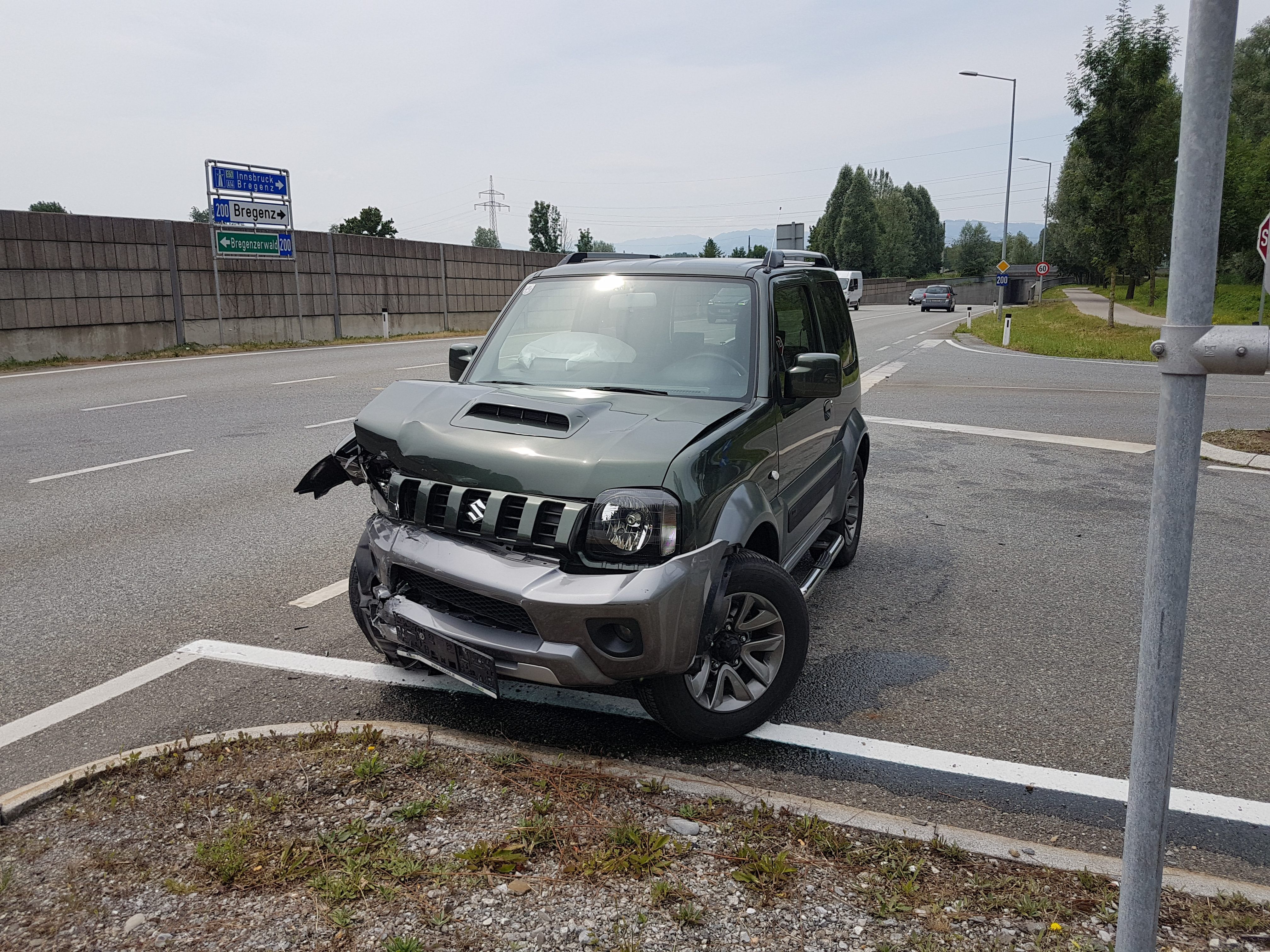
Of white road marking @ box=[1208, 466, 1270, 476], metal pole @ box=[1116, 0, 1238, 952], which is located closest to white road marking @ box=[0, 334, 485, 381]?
white road marking @ box=[1208, 466, 1270, 476]

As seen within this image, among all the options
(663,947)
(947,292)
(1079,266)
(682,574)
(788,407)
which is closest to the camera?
(663,947)

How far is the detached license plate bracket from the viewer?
3490mm

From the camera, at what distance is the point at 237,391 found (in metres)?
15.2

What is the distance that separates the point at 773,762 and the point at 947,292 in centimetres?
6248

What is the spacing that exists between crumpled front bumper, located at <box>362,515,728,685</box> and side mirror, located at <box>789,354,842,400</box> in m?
1.10

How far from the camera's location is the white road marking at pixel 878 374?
696 inches

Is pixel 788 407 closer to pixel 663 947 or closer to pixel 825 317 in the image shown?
pixel 825 317

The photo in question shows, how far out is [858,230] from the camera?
367ft

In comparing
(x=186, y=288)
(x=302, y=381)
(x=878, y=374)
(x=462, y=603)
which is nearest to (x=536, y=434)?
(x=462, y=603)

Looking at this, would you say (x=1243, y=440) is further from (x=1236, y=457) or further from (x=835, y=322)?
(x=835, y=322)

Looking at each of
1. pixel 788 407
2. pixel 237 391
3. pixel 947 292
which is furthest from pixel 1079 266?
pixel 788 407

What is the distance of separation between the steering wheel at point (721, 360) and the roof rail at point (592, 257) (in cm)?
118

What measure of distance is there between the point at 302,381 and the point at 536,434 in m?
14.3

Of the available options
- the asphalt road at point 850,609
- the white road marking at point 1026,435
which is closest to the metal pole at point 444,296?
the asphalt road at point 850,609
